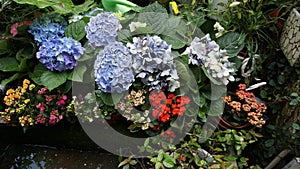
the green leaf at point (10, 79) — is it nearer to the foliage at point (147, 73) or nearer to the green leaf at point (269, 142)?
the foliage at point (147, 73)

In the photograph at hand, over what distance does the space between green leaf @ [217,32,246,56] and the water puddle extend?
73 centimetres

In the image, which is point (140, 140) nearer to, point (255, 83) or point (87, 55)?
point (87, 55)

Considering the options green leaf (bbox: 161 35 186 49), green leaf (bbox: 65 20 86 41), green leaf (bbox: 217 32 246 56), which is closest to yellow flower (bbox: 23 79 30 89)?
green leaf (bbox: 65 20 86 41)

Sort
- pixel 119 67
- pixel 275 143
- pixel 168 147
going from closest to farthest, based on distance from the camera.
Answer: pixel 119 67 < pixel 168 147 < pixel 275 143

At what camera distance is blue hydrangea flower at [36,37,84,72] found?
1343 millimetres

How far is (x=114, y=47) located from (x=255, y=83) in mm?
794

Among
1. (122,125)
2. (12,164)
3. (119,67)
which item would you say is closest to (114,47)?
(119,67)

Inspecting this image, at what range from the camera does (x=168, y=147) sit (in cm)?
138

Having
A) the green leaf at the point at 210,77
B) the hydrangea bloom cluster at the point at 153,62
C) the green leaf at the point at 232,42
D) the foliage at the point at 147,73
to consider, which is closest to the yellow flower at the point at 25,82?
the foliage at the point at 147,73

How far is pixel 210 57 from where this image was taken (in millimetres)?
1408

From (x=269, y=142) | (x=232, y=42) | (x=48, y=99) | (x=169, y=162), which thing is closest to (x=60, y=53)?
(x=48, y=99)

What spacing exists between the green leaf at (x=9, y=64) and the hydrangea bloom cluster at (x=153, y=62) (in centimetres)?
53

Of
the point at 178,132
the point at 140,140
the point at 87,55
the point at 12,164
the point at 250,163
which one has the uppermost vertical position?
the point at 87,55

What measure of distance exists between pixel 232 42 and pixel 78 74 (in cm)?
73
